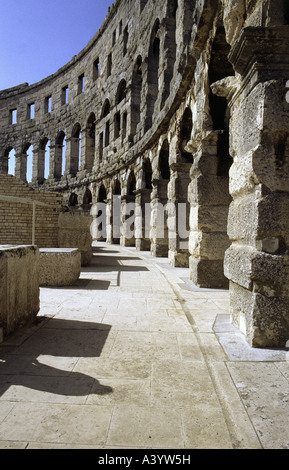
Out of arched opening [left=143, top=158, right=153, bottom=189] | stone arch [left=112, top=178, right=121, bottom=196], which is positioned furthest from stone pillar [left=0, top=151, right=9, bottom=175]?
arched opening [left=143, top=158, right=153, bottom=189]

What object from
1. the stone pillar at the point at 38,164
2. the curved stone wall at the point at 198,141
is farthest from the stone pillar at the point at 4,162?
the curved stone wall at the point at 198,141

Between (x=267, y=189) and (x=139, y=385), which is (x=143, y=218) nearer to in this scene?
(x=267, y=189)

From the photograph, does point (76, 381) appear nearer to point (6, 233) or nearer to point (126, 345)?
point (126, 345)

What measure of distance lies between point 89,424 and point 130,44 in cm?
1789

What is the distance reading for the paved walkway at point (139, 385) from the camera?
1.60 m

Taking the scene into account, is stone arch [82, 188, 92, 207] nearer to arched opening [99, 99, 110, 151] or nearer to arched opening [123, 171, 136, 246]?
arched opening [99, 99, 110, 151]

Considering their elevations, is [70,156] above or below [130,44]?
below

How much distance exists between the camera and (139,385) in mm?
2133

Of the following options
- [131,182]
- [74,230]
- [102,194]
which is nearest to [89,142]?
[102,194]

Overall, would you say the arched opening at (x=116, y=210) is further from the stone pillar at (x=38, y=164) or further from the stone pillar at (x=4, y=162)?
the stone pillar at (x=4, y=162)

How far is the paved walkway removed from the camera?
160 cm

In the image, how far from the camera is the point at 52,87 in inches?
1001

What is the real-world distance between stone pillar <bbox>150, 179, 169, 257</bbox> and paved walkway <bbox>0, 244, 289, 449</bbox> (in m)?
6.79
